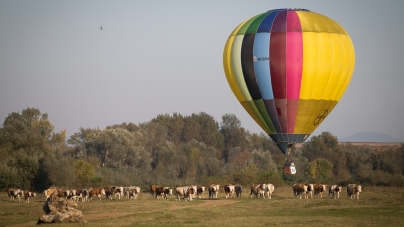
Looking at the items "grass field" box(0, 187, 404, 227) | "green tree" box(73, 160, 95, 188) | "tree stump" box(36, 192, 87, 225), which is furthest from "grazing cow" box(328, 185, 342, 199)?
"green tree" box(73, 160, 95, 188)

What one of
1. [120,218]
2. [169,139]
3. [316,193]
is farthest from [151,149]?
[120,218]

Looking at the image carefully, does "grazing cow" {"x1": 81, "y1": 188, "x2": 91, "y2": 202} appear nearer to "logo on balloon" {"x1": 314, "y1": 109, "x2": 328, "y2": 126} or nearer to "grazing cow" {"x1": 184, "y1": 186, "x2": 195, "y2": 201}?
"grazing cow" {"x1": 184, "y1": 186, "x2": 195, "y2": 201}

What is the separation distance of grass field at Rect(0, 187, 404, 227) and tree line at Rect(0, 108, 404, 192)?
66.9 feet

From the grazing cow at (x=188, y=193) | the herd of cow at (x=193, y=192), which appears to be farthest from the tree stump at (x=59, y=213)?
the grazing cow at (x=188, y=193)

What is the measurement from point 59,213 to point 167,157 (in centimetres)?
7490

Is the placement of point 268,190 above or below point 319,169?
below

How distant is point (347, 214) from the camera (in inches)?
1250

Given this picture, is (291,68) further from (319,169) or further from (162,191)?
(319,169)

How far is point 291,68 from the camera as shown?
131 feet

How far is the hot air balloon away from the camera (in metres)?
40.1

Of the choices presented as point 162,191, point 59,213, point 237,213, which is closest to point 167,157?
point 162,191

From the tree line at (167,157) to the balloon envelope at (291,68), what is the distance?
2062 cm

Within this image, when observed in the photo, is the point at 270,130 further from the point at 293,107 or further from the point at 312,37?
the point at 312,37

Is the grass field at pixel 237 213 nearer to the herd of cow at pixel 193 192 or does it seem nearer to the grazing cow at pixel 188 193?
the grazing cow at pixel 188 193
